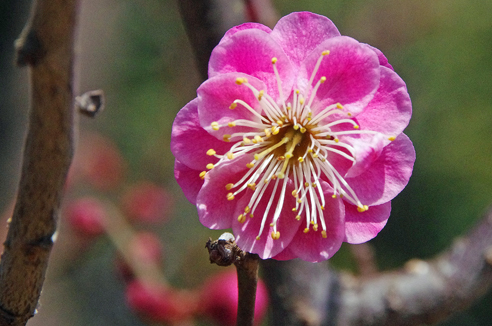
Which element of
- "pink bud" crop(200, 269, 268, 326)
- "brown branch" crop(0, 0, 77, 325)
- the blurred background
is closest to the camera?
"brown branch" crop(0, 0, 77, 325)

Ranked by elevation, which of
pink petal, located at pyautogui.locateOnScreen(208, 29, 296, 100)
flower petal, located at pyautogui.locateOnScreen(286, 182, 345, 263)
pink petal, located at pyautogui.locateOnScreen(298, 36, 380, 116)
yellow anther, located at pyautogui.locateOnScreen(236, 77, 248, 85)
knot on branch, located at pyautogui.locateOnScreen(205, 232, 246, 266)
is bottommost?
flower petal, located at pyautogui.locateOnScreen(286, 182, 345, 263)

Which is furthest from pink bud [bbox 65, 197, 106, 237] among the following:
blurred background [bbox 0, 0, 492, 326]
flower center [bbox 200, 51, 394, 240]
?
flower center [bbox 200, 51, 394, 240]

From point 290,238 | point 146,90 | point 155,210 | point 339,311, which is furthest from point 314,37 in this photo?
point 146,90

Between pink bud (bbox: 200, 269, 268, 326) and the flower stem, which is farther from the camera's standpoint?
pink bud (bbox: 200, 269, 268, 326)

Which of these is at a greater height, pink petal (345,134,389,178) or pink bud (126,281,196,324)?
pink petal (345,134,389,178)

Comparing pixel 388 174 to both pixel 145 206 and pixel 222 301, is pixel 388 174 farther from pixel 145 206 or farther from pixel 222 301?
pixel 145 206

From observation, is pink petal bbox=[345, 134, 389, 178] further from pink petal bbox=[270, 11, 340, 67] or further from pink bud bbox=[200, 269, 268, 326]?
pink bud bbox=[200, 269, 268, 326]

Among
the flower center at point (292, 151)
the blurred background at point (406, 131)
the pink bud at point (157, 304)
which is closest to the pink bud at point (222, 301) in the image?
the pink bud at point (157, 304)

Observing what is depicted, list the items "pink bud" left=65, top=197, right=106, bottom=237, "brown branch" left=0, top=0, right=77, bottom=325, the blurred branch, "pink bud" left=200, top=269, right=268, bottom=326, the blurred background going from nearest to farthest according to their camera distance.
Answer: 1. "brown branch" left=0, top=0, right=77, bottom=325
2. the blurred branch
3. "pink bud" left=200, top=269, right=268, bottom=326
4. "pink bud" left=65, top=197, right=106, bottom=237
5. the blurred background
